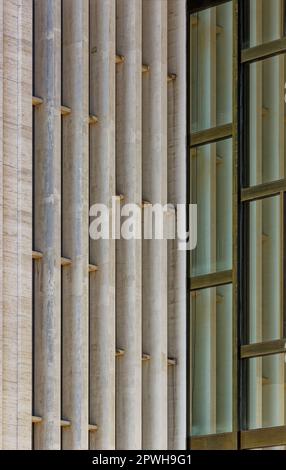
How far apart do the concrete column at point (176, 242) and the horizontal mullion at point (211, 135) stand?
0.34 meters

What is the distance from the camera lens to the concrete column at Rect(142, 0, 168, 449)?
22.4 meters

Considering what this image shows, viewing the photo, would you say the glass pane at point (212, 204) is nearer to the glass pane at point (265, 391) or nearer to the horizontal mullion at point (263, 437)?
the glass pane at point (265, 391)

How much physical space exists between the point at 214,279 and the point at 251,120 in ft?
7.53

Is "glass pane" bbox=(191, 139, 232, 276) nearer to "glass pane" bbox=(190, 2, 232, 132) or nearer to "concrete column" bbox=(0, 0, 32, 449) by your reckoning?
"glass pane" bbox=(190, 2, 232, 132)

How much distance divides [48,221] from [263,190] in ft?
11.4

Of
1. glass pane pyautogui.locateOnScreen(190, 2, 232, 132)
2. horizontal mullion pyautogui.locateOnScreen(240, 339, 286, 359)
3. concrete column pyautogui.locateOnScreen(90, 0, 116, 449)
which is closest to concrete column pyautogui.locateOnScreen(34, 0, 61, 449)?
concrete column pyautogui.locateOnScreen(90, 0, 116, 449)

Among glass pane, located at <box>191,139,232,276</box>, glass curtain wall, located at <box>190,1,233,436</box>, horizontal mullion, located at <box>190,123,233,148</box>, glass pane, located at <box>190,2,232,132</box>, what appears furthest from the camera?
glass pane, located at <box>190,2,232,132</box>

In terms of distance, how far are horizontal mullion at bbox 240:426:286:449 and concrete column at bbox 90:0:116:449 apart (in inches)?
79.9

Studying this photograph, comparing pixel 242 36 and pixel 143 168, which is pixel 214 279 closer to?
pixel 143 168

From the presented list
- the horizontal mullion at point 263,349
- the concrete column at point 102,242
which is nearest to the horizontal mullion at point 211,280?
the horizontal mullion at point 263,349

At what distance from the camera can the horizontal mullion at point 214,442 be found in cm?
2270

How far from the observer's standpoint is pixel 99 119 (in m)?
22.1

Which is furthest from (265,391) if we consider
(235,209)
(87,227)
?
(87,227)
